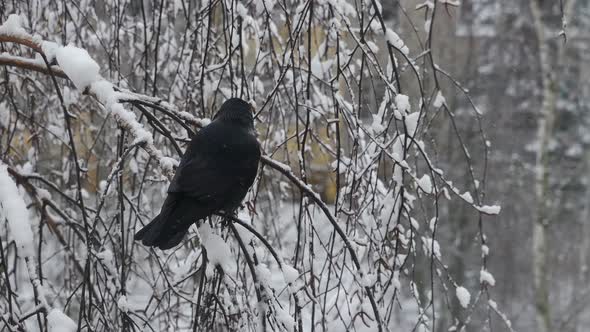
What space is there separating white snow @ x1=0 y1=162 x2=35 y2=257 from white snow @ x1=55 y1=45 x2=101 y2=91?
0.84 feet

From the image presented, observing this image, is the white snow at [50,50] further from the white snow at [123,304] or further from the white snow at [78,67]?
the white snow at [123,304]

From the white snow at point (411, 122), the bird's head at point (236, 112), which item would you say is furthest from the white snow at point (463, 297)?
the bird's head at point (236, 112)

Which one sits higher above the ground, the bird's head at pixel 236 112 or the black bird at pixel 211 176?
the bird's head at pixel 236 112

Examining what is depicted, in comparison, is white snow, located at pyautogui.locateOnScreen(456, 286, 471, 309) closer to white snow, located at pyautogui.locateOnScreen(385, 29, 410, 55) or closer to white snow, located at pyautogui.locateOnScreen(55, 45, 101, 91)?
white snow, located at pyautogui.locateOnScreen(385, 29, 410, 55)

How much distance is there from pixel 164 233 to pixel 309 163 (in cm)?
148

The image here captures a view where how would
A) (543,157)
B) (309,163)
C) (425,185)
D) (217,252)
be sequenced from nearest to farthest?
(217,252) → (425,185) → (309,163) → (543,157)

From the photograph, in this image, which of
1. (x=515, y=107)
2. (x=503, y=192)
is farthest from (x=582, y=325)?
(x=515, y=107)

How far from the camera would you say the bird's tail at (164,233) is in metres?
1.56

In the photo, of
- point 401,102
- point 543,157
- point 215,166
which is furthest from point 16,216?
point 543,157

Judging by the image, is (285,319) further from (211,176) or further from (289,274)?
(211,176)

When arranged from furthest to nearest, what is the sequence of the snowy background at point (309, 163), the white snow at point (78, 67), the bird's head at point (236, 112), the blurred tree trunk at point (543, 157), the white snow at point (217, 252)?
the blurred tree trunk at point (543, 157) → the bird's head at point (236, 112) → the snowy background at point (309, 163) → the white snow at point (78, 67) → the white snow at point (217, 252)

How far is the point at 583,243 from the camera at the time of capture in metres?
10.6

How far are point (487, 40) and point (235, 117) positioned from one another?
902cm

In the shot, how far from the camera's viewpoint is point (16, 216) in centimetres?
144
